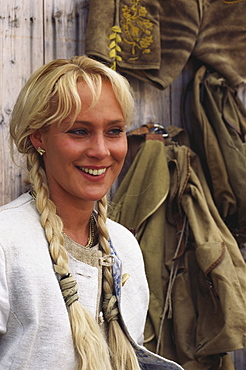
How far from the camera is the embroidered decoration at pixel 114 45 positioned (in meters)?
2.51

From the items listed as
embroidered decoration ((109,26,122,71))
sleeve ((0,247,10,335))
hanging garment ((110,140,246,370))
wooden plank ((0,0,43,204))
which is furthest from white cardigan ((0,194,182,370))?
embroidered decoration ((109,26,122,71))

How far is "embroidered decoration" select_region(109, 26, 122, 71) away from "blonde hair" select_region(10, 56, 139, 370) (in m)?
0.86

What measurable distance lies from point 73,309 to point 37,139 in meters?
0.49

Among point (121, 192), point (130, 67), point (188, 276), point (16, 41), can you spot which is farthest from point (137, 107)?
point (188, 276)

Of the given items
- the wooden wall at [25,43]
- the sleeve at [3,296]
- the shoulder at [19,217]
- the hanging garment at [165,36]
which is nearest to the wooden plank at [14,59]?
the wooden wall at [25,43]

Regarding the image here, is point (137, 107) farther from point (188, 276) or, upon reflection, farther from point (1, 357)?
point (1, 357)

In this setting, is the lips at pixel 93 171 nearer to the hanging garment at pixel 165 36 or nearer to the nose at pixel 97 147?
the nose at pixel 97 147

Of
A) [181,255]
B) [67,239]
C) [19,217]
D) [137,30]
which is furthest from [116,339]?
[137,30]

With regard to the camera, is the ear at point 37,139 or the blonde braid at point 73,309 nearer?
the blonde braid at point 73,309

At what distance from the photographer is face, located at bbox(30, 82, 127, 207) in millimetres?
1544

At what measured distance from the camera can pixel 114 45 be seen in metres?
2.52

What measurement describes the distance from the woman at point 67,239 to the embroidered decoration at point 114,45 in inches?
33.2

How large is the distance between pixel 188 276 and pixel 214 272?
0.62ft

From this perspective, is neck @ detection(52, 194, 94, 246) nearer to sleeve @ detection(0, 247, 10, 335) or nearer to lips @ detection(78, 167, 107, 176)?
lips @ detection(78, 167, 107, 176)
